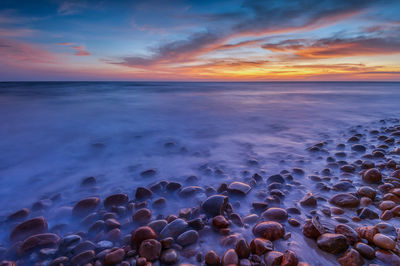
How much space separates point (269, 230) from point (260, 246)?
0.22m

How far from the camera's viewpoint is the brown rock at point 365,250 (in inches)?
61.6

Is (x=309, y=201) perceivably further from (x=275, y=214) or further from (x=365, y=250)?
(x=365, y=250)

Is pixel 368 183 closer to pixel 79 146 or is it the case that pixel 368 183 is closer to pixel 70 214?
pixel 70 214

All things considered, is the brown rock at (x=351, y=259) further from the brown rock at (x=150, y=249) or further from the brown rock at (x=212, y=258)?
the brown rock at (x=150, y=249)

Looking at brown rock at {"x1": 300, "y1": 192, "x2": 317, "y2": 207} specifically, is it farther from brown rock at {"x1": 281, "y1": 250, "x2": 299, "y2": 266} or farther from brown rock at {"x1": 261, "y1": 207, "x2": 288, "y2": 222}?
brown rock at {"x1": 281, "y1": 250, "x2": 299, "y2": 266}

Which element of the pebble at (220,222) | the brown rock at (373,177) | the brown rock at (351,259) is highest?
the brown rock at (373,177)

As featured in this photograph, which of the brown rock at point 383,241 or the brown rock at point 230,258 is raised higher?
the brown rock at point 383,241

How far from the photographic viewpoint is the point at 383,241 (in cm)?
162

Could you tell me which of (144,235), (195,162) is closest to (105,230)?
(144,235)

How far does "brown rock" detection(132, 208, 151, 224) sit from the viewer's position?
212cm

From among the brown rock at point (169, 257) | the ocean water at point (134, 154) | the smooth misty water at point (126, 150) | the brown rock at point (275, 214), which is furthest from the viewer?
the smooth misty water at point (126, 150)

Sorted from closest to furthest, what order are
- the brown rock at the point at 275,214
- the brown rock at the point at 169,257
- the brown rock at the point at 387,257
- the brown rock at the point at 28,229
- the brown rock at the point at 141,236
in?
the brown rock at the point at 387,257
the brown rock at the point at 169,257
the brown rock at the point at 141,236
the brown rock at the point at 28,229
the brown rock at the point at 275,214

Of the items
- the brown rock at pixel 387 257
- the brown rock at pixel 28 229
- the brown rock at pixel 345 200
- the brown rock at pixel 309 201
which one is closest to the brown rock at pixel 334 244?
the brown rock at pixel 387 257

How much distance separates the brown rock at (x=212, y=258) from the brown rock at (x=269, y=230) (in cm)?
47
